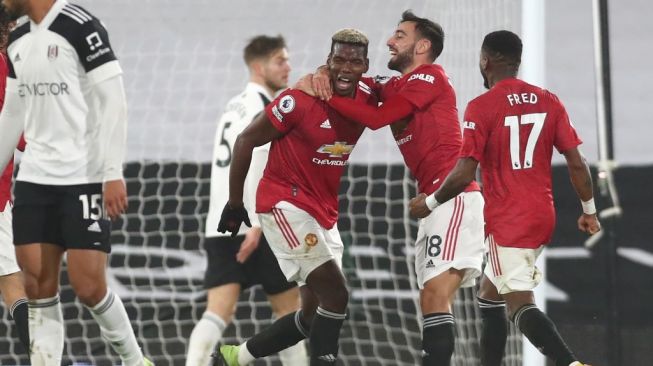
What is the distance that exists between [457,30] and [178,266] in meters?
3.12

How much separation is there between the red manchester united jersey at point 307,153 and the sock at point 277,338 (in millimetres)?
648

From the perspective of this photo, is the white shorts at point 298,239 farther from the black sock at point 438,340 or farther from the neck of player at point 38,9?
the neck of player at point 38,9

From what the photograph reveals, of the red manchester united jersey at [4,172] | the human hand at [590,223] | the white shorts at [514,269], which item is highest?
the red manchester united jersey at [4,172]

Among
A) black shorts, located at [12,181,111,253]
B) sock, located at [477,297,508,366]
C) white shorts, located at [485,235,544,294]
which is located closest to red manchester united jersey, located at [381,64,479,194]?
white shorts, located at [485,235,544,294]

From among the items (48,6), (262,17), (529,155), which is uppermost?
(262,17)

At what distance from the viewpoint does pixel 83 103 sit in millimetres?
5215

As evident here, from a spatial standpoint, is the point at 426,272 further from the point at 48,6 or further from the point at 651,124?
the point at 651,124

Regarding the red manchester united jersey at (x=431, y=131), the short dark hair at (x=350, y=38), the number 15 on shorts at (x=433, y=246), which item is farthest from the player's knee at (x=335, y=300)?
the short dark hair at (x=350, y=38)

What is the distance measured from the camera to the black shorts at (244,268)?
6.98 m

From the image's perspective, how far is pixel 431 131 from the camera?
5.71 m

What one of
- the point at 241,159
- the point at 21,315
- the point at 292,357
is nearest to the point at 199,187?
the point at 292,357

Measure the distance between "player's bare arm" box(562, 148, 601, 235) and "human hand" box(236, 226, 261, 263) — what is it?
1917mm

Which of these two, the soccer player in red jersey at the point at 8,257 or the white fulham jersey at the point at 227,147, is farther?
the white fulham jersey at the point at 227,147

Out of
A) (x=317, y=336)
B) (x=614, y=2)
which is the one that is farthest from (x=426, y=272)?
(x=614, y=2)
